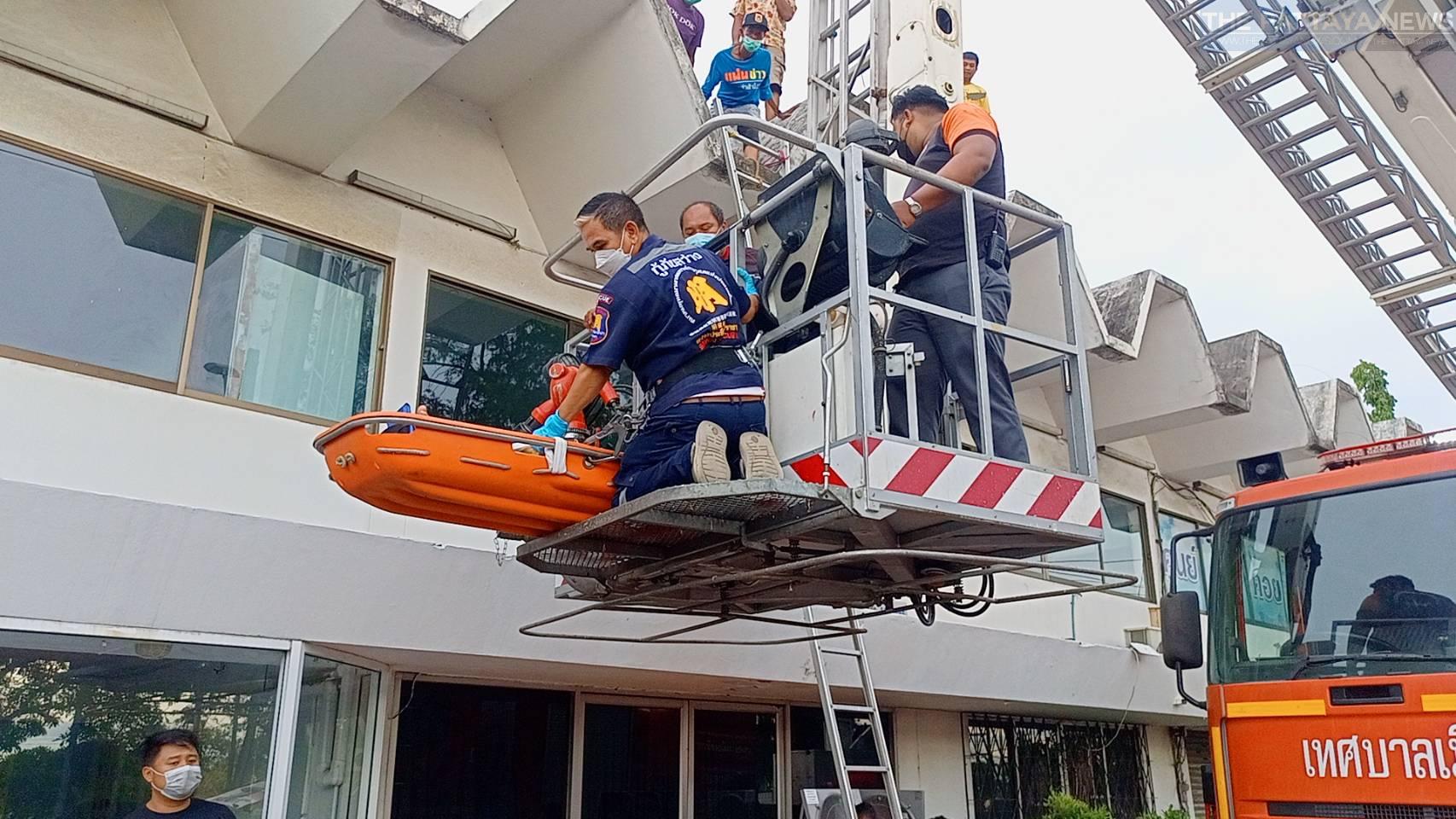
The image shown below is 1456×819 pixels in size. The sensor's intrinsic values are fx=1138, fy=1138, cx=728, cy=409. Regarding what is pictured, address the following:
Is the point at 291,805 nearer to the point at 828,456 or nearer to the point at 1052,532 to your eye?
the point at 828,456

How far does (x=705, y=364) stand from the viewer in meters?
4.35

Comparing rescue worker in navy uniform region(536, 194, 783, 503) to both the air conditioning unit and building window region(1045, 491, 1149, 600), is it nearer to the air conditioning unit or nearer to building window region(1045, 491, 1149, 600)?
the air conditioning unit

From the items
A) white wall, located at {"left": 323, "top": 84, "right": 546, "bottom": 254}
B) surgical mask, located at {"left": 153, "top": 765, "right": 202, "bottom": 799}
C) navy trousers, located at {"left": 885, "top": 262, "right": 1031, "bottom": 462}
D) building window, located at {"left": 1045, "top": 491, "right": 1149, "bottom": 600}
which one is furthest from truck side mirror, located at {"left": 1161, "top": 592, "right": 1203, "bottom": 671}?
building window, located at {"left": 1045, "top": 491, "right": 1149, "bottom": 600}

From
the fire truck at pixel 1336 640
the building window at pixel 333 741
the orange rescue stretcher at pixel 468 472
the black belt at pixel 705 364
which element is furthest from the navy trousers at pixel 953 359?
the building window at pixel 333 741

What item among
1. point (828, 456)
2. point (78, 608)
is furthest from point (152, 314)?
point (828, 456)

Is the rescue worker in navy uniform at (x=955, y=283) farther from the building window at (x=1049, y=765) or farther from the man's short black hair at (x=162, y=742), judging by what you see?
the building window at (x=1049, y=765)

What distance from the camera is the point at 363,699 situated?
6.71 meters

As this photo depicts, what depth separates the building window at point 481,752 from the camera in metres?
7.32

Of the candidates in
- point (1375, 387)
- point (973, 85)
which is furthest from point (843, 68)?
point (1375, 387)

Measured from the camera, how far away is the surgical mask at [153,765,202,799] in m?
5.06

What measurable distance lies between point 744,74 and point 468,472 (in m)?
5.67

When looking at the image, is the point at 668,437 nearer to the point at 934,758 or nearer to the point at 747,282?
the point at 747,282

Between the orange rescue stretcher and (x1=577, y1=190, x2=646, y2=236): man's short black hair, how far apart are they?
99 cm

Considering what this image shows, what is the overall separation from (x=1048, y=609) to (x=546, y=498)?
7.58 meters
